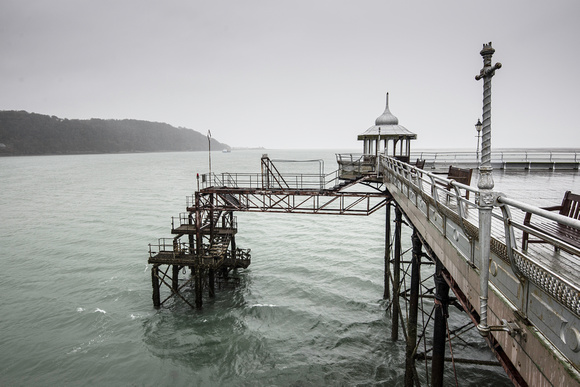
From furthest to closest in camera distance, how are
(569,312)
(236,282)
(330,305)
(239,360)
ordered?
(236,282), (330,305), (239,360), (569,312)

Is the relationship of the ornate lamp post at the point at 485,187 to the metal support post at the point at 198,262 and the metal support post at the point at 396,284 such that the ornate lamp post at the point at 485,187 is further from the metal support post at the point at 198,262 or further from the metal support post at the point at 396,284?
the metal support post at the point at 198,262

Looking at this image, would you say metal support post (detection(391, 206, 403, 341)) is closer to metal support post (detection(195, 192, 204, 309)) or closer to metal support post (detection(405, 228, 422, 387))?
metal support post (detection(405, 228, 422, 387))

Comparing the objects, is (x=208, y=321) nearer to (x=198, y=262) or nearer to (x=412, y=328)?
(x=198, y=262)

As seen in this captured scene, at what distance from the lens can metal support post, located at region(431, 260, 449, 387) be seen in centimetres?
778

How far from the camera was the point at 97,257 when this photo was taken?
86.3ft

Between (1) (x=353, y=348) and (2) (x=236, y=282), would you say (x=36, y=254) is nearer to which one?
(2) (x=236, y=282)

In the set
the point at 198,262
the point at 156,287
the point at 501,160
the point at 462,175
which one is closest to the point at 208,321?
the point at 198,262

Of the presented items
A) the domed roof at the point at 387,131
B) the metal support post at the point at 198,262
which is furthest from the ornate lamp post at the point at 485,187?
the metal support post at the point at 198,262

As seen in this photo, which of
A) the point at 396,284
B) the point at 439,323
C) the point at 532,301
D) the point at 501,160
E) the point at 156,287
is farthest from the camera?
the point at 501,160

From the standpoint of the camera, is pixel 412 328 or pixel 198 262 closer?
pixel 412 328

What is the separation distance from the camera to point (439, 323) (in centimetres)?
799

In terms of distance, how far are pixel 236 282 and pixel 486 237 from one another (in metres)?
19.6

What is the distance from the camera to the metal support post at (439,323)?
778 cm

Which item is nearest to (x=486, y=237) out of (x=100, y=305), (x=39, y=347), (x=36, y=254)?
(x=39, y=347)
